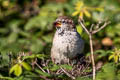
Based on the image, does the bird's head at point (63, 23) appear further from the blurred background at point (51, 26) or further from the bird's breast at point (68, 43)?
the blurred background at point (51, 26)

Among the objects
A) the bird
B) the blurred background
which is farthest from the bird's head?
the blurred background

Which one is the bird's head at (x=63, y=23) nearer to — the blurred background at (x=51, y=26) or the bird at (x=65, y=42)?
the bird at (x=65, y=42)

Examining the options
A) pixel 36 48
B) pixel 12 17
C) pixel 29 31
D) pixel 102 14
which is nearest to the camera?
pixel 36 48

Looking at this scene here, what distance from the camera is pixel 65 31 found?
417 cm

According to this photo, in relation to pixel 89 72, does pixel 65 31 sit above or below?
above

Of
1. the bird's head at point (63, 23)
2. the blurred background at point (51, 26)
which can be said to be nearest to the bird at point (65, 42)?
the bird's head at point (63, 23)

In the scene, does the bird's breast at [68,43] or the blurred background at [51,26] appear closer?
the bird's breast at [68,43]

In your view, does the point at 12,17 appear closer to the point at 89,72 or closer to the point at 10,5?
the point at 10,5

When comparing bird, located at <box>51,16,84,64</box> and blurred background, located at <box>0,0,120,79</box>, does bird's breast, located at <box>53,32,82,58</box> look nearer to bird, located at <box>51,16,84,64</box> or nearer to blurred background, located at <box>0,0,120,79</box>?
bird, located at <box>51,16,84,64</box>

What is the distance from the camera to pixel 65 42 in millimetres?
4090

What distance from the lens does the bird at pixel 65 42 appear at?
4102 mm

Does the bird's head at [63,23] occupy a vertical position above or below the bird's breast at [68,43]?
above

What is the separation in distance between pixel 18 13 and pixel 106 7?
236 centimetres

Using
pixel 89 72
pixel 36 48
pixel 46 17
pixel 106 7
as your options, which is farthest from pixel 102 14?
pixel 89 72
